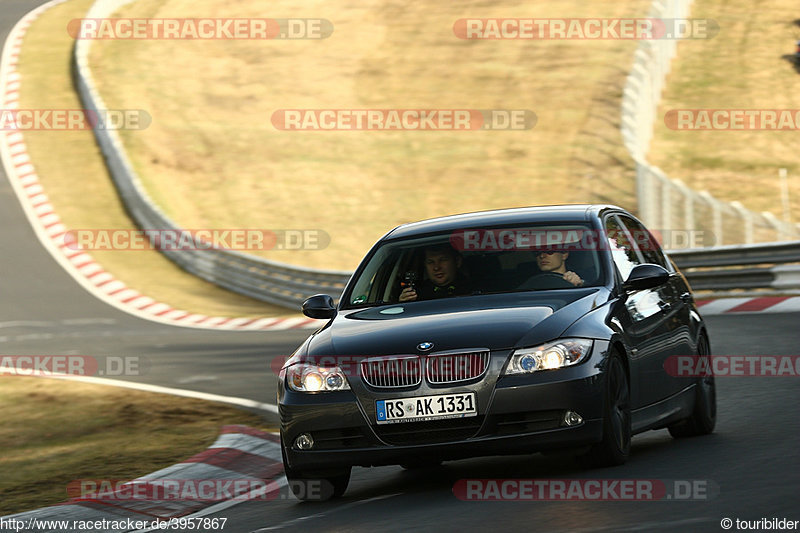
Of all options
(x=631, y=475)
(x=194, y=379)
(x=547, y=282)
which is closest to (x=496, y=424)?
(x=631, y=475)

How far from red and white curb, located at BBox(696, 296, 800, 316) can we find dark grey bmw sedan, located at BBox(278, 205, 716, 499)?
935 centimetres

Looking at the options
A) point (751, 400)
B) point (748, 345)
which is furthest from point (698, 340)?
point (748, 345)

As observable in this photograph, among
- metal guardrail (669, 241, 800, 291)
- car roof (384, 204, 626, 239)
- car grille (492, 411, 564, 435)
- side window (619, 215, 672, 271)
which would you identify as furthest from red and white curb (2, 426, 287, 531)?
metal guardrail (669, 241, 800, 291)

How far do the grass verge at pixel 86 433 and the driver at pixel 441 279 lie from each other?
2791 mm

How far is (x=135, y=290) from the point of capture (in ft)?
90.9

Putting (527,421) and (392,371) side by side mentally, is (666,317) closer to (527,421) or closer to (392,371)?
(527,421)

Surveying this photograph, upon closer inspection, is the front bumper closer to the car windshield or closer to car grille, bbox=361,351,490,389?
car grille, bbox=361,351,490,389

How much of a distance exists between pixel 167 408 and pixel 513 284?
6.24 m

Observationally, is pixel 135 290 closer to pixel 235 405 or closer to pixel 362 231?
pixel 362 231

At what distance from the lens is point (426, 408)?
7598 millimetres

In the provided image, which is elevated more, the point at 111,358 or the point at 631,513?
the point at 631,513

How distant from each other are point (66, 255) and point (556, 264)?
22.9m

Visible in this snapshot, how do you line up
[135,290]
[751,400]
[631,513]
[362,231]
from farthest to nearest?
[362,231] < [135,290] < [751,400] < [631,513]

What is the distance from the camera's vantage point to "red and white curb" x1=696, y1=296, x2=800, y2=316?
18.4 m
